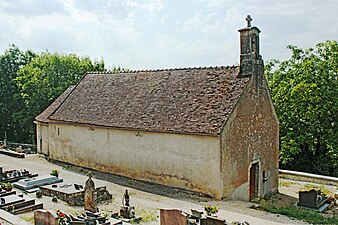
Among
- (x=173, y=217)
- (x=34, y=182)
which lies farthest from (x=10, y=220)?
(x=34, y=182)

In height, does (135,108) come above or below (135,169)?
above

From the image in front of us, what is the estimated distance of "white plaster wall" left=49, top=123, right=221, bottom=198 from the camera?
18.8 metres

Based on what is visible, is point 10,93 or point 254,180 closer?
point 254,180

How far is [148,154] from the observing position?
21531 mm

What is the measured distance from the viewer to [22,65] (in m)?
50.1

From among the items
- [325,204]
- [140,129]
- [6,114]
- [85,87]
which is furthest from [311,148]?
[6,114]

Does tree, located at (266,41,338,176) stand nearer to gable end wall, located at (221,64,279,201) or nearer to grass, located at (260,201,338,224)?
gable end wall, located at (221,64,279,201)

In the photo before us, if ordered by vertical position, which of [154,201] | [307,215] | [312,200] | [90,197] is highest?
[90,197]

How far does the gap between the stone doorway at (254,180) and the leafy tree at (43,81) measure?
2831cm

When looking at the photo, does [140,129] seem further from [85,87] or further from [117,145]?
[85,87]

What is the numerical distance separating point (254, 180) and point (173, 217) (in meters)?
9.86

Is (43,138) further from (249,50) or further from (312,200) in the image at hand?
(312,200)

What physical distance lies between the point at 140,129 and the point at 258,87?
295 inches

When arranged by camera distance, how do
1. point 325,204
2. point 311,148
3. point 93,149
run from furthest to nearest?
point 311,148, point 93,149, point 325,204
